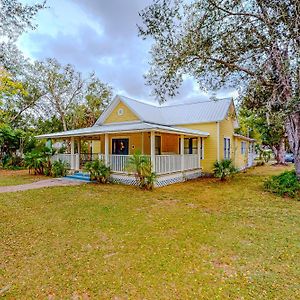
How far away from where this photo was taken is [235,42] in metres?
10.2

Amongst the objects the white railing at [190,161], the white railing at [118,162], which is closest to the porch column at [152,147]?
the white railing at [118,162]

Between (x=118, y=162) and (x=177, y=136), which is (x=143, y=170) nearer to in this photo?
(x=118, y=162)

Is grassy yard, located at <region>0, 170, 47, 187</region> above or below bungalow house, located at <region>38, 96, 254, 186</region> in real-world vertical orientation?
below

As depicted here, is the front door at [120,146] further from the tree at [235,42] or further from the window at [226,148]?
the window at [226,148]

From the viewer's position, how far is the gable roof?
1580cm

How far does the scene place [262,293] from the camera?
3102mm

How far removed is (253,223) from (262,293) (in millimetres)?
3240

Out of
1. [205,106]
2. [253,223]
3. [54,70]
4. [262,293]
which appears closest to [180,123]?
[205,106]

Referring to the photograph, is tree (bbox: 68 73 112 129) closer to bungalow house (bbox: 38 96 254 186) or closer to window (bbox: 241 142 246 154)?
bungalow house (bbox: 38 96 254 186)

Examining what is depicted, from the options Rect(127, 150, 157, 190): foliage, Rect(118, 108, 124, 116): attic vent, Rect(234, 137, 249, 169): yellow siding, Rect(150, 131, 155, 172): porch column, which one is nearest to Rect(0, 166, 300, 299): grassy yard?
Rect(127, 150, 157, 190): foliage

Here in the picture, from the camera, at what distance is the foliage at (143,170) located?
10648mm

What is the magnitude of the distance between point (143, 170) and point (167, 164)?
2.15m

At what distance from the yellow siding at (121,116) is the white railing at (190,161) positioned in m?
4.40

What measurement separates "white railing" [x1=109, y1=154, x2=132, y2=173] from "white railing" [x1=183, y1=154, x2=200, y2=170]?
12.5 ft
